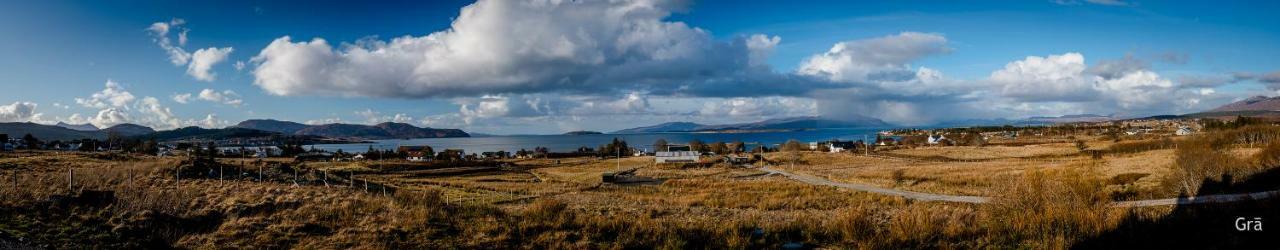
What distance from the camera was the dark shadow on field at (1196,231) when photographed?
8.91 m

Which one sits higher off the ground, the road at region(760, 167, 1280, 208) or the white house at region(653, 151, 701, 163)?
the road at region(760, 167, 1280, 208)

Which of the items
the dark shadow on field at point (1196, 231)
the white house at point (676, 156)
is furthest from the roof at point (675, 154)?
the dark shadow on field at point (1196, 231)

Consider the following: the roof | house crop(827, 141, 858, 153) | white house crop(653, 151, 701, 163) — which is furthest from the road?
house crop(827, 141, 858, 153)

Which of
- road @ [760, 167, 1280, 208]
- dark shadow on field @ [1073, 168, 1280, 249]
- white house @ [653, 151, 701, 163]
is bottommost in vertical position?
white house @ [653, 151, 701, 163]

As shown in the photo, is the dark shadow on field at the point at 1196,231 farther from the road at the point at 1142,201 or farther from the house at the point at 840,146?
the house at the point at 840,146

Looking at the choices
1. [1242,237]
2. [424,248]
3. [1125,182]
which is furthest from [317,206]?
[1125,182]

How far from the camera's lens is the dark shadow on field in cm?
891

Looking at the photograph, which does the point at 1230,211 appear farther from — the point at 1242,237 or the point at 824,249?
the point at 824,249

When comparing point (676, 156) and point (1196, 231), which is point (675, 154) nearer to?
point (676, 156)

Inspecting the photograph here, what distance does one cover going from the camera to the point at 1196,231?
9.85 meters

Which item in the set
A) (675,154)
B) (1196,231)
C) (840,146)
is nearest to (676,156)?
(675,154)

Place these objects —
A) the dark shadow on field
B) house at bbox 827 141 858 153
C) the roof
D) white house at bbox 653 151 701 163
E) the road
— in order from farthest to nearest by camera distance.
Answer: house at bbox 827 141 858 153
the roof
white house at bbox 653 151 701 163
the road
the dark shadow on field

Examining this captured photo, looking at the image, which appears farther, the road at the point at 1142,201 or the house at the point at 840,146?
the house at the point at 840,146

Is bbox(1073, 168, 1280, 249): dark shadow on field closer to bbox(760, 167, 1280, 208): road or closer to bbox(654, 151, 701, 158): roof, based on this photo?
bbox(760, 167, 1280, 208): road
